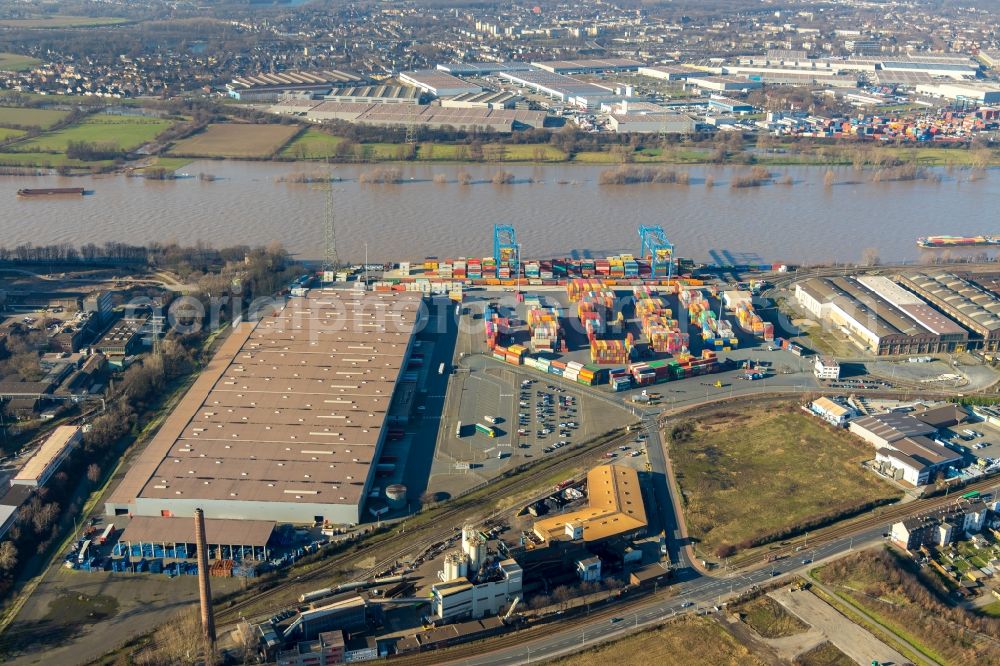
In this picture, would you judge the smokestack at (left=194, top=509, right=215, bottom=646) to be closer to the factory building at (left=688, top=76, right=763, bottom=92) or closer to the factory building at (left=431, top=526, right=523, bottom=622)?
the factory building at (left=431, top=526, right=523, bottom=622)

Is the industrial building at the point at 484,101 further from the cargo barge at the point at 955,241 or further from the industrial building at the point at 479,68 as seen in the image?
the cargo barge at the point at 955,241

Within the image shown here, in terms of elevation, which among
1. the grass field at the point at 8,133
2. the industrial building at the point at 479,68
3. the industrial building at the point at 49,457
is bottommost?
the industrial building at the point at 49,457

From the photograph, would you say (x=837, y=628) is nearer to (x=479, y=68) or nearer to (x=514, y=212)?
(x=514, y=212)

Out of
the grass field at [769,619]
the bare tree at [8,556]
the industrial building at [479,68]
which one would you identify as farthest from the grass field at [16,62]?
the grass field at [769,619]

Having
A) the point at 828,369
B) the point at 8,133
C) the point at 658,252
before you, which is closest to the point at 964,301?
the point at 828,369

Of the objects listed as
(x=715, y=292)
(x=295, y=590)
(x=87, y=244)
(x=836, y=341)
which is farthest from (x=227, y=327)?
(x=836, y=341)

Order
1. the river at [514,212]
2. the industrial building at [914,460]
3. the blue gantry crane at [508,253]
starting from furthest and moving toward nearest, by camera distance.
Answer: the river at [514,212] < the blue gantry crane at [508,253] < the industrial building at [914,460]
